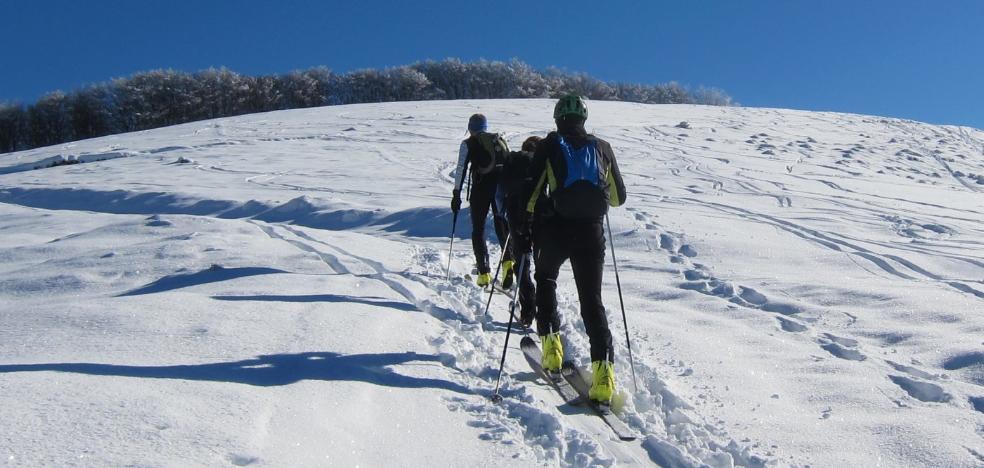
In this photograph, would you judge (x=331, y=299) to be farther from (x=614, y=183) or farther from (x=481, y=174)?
(x=614, y=183)

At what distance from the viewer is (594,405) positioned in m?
4.15

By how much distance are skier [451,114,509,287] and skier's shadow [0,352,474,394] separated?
269 cm

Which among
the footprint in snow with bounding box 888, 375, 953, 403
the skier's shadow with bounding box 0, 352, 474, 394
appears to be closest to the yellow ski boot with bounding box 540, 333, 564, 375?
the skier's shadow with bounding box 0, 352, 474, 394

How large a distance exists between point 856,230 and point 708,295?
5.62 metres

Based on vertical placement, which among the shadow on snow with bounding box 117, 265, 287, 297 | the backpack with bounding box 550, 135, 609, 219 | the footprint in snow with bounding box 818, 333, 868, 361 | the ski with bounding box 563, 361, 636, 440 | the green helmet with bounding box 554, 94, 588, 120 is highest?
the green helmet with bounding box 554, 94, 588, 120

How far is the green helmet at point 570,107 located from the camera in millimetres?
4293

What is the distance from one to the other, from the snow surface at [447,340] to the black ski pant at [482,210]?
46 centimetres

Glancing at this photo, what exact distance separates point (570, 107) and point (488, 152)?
254 centimetres

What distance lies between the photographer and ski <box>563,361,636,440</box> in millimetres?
3811

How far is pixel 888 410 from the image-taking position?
407 cm

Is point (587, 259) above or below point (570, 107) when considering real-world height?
below

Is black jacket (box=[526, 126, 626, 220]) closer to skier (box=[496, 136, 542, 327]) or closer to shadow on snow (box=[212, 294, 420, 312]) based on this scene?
skier (box=[496, 136, 542, 327])

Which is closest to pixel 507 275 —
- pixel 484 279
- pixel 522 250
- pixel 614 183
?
pixel 484 279

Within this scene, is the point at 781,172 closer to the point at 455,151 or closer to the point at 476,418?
the point at 455,151
